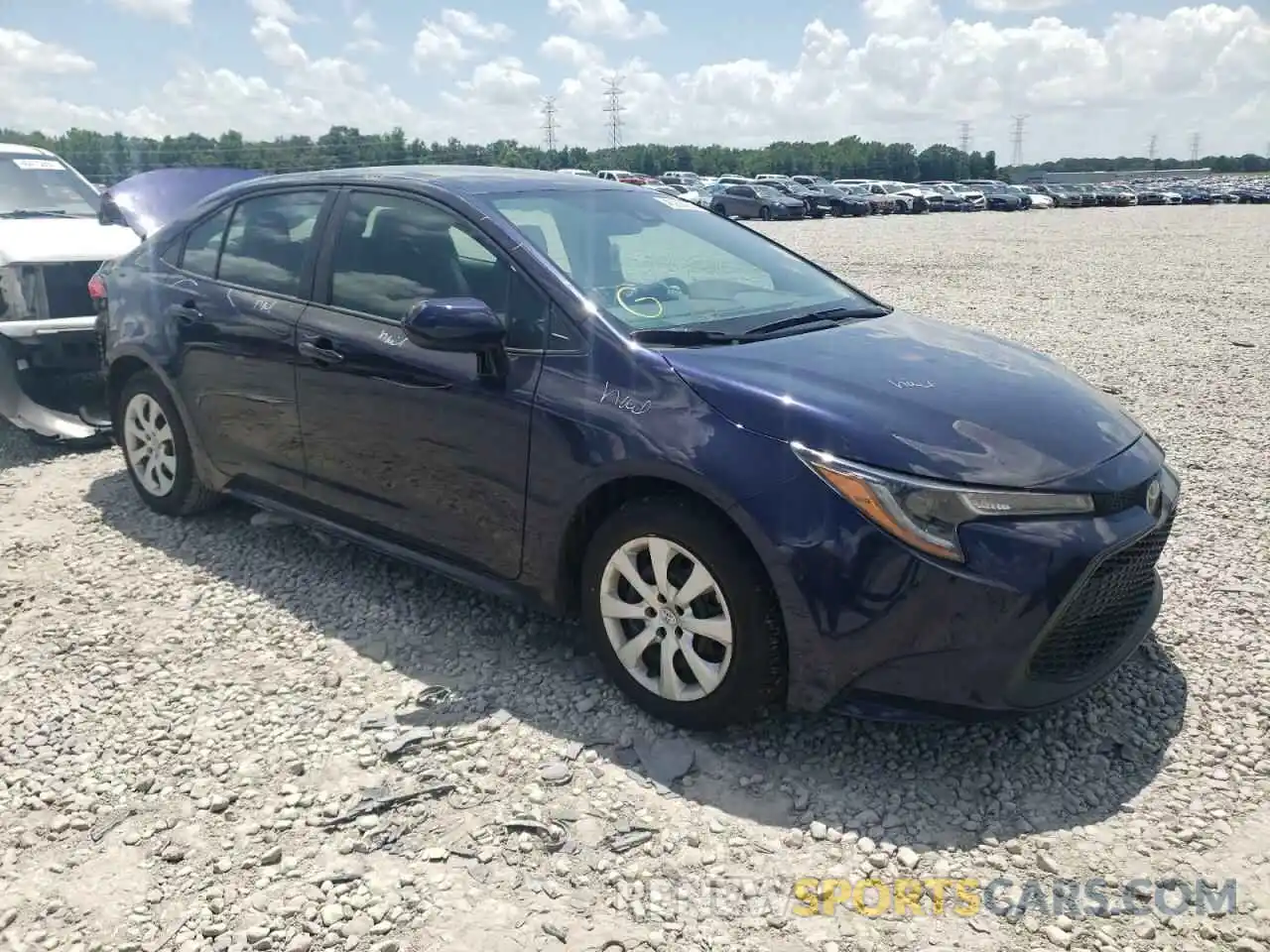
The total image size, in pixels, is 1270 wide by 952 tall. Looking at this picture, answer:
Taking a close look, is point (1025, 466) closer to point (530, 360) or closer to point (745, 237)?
point (530, 360)

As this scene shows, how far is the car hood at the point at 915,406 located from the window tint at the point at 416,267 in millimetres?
620

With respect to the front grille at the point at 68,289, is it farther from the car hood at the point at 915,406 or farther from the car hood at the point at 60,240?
the car hood at the point at 915,406

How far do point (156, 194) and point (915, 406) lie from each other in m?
6.54

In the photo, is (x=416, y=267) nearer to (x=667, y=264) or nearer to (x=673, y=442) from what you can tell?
(x=667, y=264)

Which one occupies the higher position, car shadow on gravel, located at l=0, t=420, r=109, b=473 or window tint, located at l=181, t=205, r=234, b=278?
window tint, located at l=181, t=205, r=234, b=278

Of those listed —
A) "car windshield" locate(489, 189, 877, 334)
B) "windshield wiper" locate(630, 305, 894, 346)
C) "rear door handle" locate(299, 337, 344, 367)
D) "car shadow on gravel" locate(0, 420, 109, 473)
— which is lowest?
"car shadow on gravel" locate(0, 420, 109, 473)

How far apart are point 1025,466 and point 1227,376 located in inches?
269

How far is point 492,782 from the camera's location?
3.04 m

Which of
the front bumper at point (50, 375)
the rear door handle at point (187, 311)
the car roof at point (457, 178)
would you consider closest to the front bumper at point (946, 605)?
the car roof at point (457, 178)

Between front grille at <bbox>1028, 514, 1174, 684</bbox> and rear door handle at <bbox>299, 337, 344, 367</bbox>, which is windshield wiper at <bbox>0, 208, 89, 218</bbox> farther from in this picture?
front grille at <bbox>1028, 514, 1174, 684</bbox>

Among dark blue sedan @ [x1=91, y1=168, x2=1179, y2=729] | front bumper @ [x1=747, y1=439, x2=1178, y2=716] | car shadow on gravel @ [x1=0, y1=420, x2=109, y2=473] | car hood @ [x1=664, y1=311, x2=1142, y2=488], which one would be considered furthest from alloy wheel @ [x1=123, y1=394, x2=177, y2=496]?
front bumper @ [x1=747, y1=439, x2=1178, y2=716]

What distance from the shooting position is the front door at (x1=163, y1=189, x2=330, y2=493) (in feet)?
14.1

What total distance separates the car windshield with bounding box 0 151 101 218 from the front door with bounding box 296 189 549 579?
4.63 metres

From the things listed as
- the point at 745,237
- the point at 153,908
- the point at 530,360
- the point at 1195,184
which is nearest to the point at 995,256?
the point at 745,237
